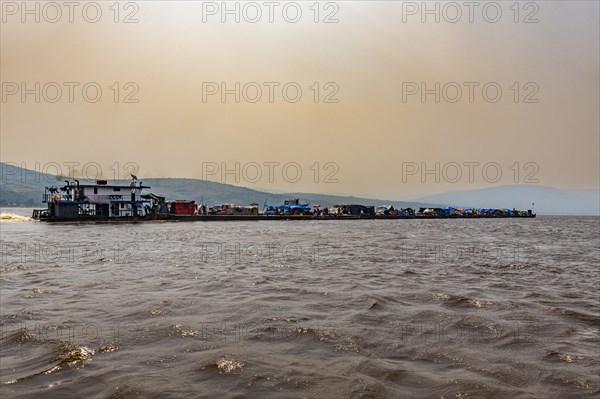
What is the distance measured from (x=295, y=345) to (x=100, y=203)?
8788cm

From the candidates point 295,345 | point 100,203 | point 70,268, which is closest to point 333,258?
point 70,268

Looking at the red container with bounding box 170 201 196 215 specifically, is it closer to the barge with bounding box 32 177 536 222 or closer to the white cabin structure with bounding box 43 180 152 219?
the barge with bounding box 32 177 536 222

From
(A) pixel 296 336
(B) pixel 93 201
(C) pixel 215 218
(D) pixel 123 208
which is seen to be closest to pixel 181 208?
(C) pixel 215 218

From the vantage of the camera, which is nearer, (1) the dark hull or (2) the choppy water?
(2) the choppy water

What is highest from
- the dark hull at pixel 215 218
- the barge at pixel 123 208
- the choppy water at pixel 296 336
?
the barge at pixel 123 208

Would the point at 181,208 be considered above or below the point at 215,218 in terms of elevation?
above

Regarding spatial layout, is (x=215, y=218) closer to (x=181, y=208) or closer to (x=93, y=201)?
(x=181, y=208)

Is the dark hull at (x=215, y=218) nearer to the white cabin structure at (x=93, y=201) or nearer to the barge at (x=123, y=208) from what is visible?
the barge at (x=123, y=208)

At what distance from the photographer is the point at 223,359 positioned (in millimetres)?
7102

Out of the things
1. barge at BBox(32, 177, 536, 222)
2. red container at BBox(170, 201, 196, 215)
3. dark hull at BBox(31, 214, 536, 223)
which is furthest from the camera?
red container at BBox(170, 201, 196, 215)

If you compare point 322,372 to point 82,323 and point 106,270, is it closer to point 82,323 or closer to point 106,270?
point 82,323

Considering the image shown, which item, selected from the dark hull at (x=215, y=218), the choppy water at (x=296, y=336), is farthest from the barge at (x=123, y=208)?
the choppy water at (x=296, y=336)

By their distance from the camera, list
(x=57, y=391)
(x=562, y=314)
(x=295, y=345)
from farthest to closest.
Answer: (x=562, y=314)
(x=295, y=345)
(x=57, y=391)

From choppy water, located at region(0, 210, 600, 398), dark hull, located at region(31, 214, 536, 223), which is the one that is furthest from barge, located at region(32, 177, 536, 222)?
choppy water, located at region(0, 210, 600, 398)
